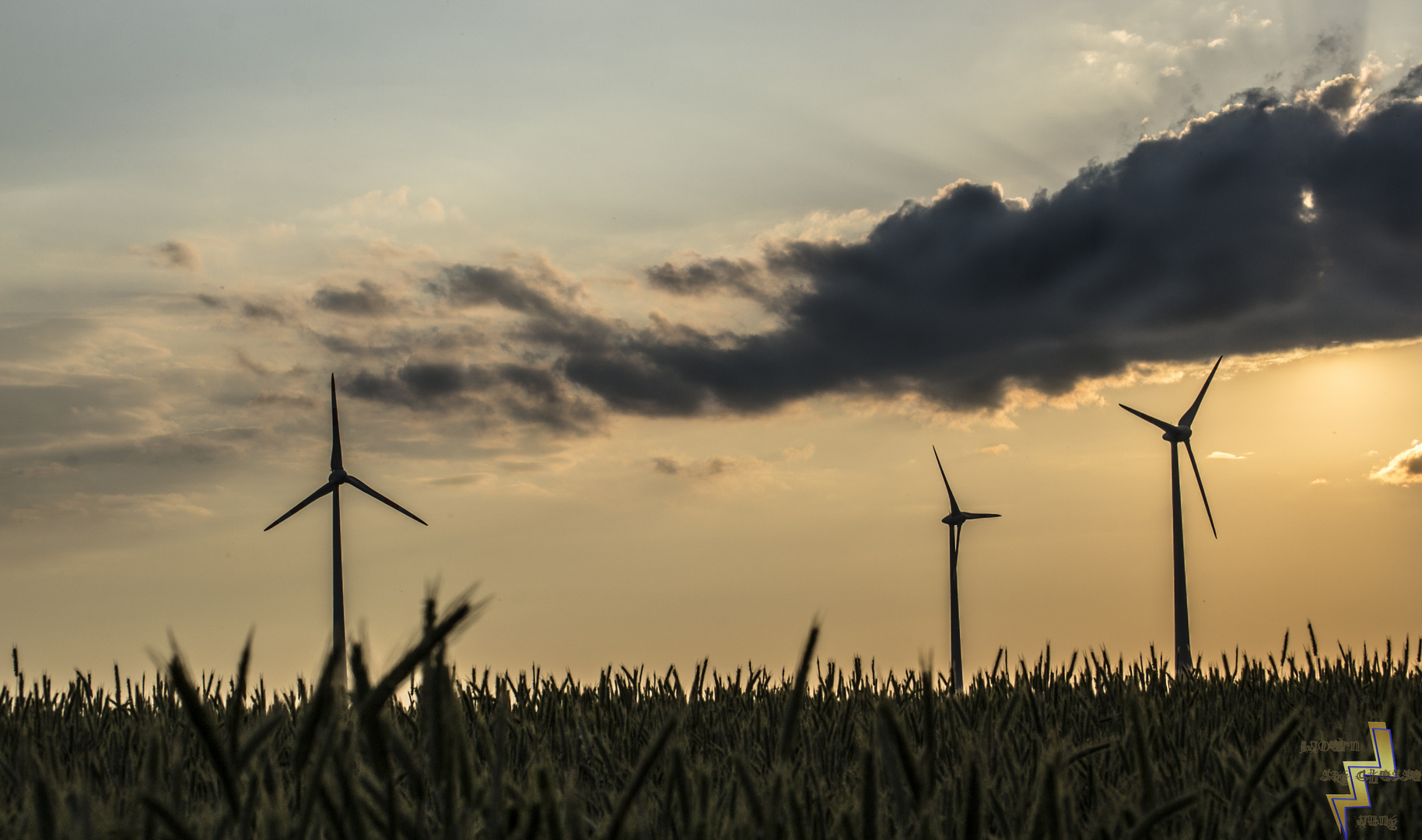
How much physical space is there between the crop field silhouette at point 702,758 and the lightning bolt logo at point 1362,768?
3.1 inches

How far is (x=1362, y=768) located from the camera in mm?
5289

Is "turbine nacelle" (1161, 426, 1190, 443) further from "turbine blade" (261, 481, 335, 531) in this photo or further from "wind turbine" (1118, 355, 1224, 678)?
"turbine blade" (261, 481, 335, 531)

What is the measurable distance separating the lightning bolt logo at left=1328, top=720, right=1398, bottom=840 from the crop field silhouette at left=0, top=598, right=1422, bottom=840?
8 cm

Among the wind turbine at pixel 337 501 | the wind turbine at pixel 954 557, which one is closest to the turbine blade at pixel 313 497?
the wind turbine at pixel 337 501

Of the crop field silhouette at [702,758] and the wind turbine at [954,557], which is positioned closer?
the crop field silhouette at [702,758]

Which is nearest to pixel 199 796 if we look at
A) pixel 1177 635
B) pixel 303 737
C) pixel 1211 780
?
pixel 303 737

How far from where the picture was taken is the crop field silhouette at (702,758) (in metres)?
2.73

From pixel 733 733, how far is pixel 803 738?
37.8 inches

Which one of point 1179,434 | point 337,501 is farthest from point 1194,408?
point 337,501

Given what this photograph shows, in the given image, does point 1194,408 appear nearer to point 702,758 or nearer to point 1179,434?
point 1179,434

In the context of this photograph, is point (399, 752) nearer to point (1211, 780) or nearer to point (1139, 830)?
point (1139, 830)

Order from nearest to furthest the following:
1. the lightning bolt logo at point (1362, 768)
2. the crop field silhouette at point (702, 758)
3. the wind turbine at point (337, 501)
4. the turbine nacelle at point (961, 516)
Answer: the crop field silhouette at point (702, 758)
the lightning bolt logo at point (1362, 768)
the wind turbine at point (337, 501)
the turbine nacelle at point (961, 516)

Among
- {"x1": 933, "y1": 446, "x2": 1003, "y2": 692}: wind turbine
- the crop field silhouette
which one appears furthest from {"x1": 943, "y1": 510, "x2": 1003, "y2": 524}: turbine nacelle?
the crop field silhouette

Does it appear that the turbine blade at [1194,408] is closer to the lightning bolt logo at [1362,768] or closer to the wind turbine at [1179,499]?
the wind turbine at [1179,499]
